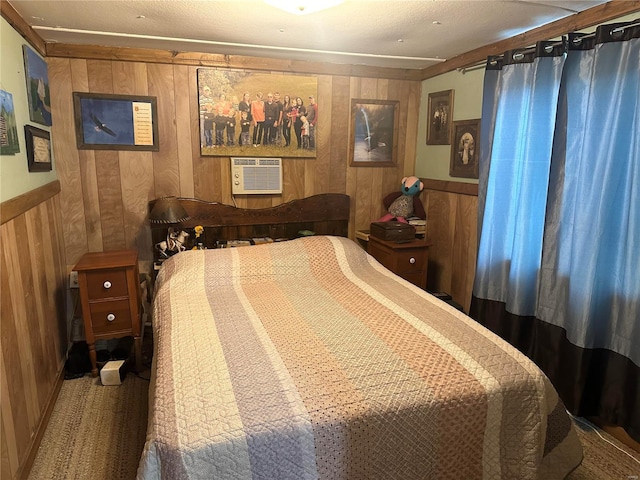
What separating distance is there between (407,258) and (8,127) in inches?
94.8

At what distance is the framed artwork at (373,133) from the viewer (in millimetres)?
3305

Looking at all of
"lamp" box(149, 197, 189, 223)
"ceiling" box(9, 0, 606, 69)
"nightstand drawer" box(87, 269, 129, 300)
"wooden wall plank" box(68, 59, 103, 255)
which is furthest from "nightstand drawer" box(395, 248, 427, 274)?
"wooden wall plank" box(68, 59, 103, 255)

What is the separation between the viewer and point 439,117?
3.19m

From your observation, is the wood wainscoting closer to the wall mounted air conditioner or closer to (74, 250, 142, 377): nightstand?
the wall mounted air conditioner

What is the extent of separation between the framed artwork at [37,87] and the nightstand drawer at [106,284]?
909mm

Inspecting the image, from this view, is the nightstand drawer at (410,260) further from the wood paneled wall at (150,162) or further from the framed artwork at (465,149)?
the wood paneled wall at (150,162)

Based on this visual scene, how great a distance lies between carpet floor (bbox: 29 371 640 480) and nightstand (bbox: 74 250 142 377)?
11.3 inches

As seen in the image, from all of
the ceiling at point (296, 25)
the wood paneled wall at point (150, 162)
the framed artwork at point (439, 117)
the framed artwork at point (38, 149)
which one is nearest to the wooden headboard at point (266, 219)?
the wood paneled wall at point (150, 162)

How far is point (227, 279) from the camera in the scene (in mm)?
2428

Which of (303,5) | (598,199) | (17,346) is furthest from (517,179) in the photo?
(17,346)

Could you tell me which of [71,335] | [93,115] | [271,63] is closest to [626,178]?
[271,63]

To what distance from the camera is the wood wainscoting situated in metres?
2.94

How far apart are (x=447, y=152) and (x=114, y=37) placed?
230 centimetres

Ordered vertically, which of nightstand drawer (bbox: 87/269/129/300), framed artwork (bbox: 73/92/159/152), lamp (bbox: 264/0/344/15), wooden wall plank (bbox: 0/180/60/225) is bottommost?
nightstand drawer (bbox: 87/269/129/300)
